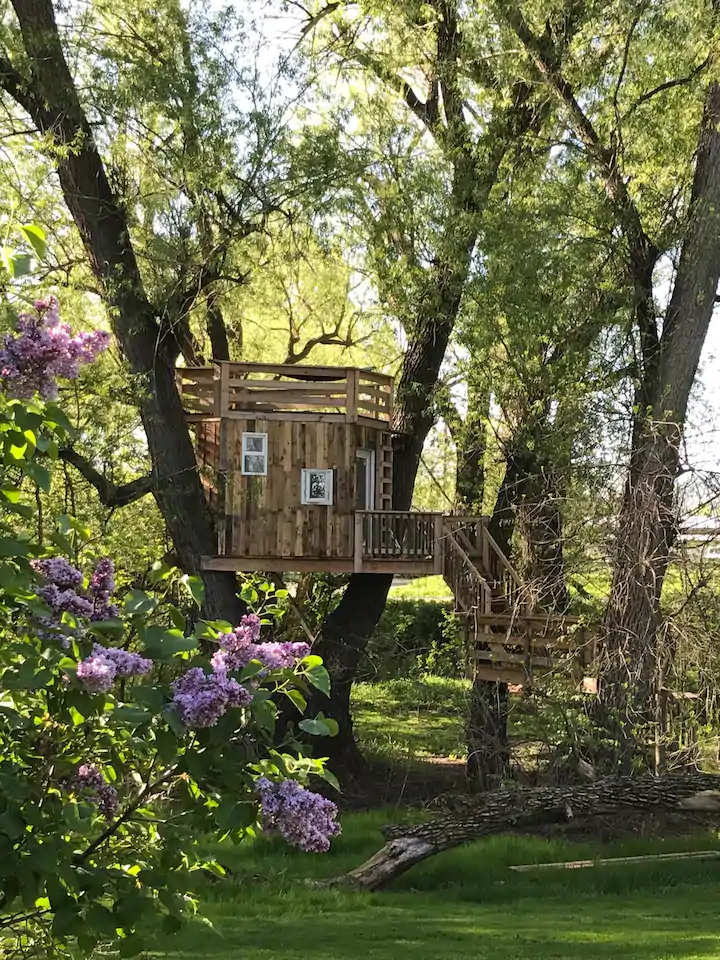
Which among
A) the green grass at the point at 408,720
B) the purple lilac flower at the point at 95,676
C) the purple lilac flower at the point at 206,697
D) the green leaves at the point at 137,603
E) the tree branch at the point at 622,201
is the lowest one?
the green grass at the point at 408,720

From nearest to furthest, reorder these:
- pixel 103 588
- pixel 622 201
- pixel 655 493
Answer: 1. pixel 103 588
2. pixel 655 493
3. pixel 622 201

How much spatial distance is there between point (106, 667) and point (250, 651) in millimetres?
475

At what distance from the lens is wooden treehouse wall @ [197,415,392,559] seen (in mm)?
16359

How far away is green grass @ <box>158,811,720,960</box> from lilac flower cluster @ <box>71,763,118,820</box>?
2683mm

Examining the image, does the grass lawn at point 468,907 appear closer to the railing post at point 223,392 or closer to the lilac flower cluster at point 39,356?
the lilac flower cluster at point 39,356

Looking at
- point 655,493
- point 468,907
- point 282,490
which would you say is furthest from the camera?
point 282,490

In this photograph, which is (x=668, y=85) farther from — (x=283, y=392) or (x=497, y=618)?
(x=497, y=618)

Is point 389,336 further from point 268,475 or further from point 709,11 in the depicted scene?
point 709,11

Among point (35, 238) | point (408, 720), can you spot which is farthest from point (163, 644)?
point (408, 720)

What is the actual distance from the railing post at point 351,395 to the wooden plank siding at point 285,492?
0.51 feet

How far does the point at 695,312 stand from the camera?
14.9 metres

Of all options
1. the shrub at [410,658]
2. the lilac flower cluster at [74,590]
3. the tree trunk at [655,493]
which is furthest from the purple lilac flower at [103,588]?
the shrub at [410,658]

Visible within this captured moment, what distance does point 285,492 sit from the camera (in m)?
16.6

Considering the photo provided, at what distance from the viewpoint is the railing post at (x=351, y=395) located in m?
16.8
